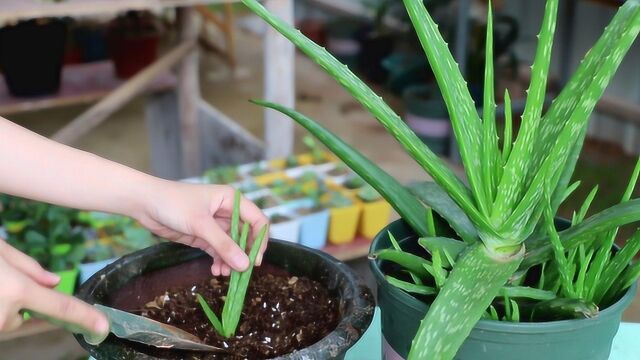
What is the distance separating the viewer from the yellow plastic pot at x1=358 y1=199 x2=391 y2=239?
1.80 meters

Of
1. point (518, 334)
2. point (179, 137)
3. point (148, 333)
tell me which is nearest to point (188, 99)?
point (179, 137)

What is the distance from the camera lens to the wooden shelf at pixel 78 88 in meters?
2.12

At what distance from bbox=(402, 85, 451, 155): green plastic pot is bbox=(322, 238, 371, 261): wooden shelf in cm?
116

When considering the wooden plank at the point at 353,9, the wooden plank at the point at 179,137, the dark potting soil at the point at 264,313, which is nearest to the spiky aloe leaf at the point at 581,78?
the dark potting soil at the point at 264,313

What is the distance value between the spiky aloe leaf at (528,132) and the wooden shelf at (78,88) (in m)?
1.80

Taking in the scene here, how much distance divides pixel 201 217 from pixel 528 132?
0.28m

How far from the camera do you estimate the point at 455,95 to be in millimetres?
575

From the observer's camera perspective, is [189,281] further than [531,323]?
Yes

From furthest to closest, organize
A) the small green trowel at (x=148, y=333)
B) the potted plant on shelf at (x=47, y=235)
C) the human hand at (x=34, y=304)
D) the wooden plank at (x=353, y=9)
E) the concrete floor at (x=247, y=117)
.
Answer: the wooden plank at (x=353, y=9) < the concrete floor at (x=247, y=117) < the potted plant on shelf at (x=47, y=235) < the small green trowel at (x=148, y=333) < the human hand at (x=34, y=304)

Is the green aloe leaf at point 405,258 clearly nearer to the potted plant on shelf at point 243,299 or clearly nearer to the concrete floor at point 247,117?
the potted plant on shelf at point 243,299

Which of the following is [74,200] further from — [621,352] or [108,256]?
[108,256]

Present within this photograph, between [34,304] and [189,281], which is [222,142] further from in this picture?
[34,304]

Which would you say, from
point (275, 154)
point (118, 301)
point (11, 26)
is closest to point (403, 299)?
point (118, 301)

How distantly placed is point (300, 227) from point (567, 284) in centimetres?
118
